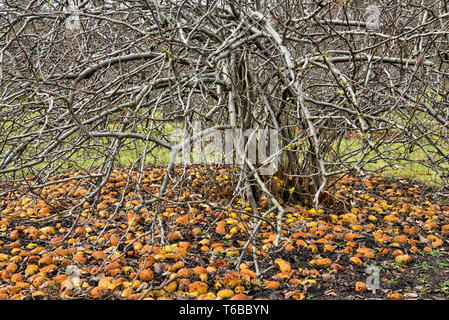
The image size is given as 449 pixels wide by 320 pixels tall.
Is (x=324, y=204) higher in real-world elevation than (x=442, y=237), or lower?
higher

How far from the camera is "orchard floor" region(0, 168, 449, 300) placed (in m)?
2.47

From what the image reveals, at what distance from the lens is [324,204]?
159 inches

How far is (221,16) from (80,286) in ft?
7.87

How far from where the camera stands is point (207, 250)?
3000 millimetres

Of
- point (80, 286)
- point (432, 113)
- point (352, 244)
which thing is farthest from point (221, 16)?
point (80, 286)

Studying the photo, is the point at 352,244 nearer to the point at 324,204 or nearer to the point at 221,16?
the point at 324,204

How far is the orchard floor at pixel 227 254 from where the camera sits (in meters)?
2.47

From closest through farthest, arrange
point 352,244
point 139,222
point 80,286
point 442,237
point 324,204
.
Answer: point 80,286, point 352,244, point 442,237, point 139,222, point 324,204

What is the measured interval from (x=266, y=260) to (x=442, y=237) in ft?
5.14

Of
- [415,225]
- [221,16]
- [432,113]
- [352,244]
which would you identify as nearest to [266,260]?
[352,244]

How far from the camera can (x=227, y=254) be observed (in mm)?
2986
